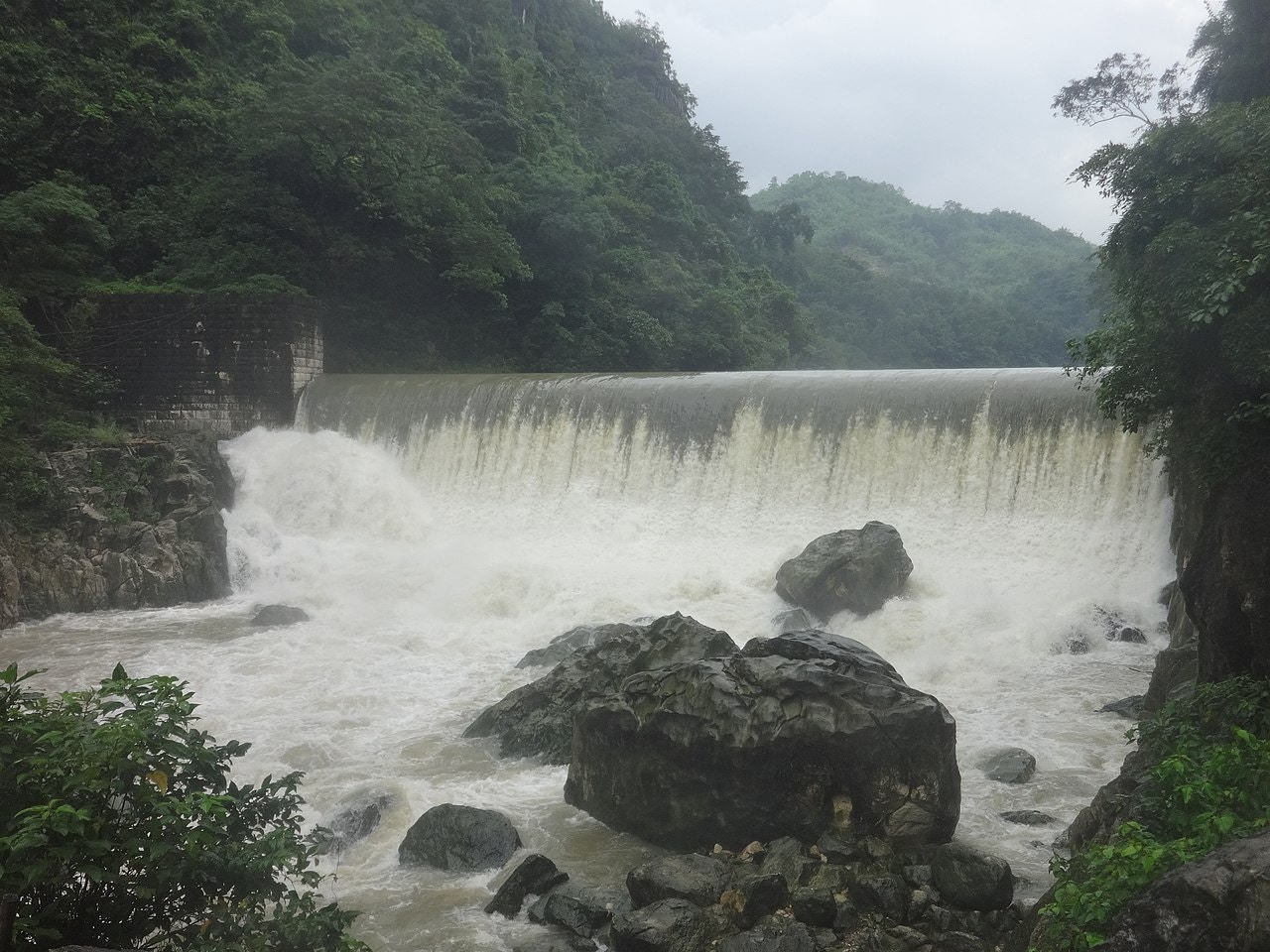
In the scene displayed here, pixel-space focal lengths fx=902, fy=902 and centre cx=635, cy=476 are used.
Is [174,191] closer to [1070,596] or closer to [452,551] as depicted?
[452,551]

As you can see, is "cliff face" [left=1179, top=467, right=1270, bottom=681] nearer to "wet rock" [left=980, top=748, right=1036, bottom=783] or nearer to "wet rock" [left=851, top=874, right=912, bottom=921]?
"wet rock" [left=980, top=748, right=1036, bottom=783]

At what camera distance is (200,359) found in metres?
18.9

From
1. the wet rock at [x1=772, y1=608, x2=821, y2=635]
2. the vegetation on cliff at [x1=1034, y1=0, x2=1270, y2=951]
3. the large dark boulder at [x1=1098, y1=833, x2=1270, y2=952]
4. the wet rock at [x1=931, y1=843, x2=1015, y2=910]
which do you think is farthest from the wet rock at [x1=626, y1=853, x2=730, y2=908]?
the wet rock at [x1=772, y1=608, x2=821, y2=635]

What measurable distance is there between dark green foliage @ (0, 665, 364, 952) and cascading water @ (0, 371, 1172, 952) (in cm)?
225

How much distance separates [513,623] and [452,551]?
305cm

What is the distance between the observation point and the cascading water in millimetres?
7770

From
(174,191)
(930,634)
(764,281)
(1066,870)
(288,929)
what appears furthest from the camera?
(764,281)

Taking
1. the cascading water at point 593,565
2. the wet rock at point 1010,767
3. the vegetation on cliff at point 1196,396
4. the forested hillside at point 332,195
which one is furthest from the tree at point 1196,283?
the forested hillside at point 332,195

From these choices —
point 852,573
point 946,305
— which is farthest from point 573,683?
point 946,305

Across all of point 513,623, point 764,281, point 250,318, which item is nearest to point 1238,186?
point 513,623

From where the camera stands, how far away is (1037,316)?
157 feet

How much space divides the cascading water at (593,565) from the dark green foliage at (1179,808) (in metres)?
1.43

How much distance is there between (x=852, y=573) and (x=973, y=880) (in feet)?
21.6

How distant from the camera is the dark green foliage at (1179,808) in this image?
385 cm
